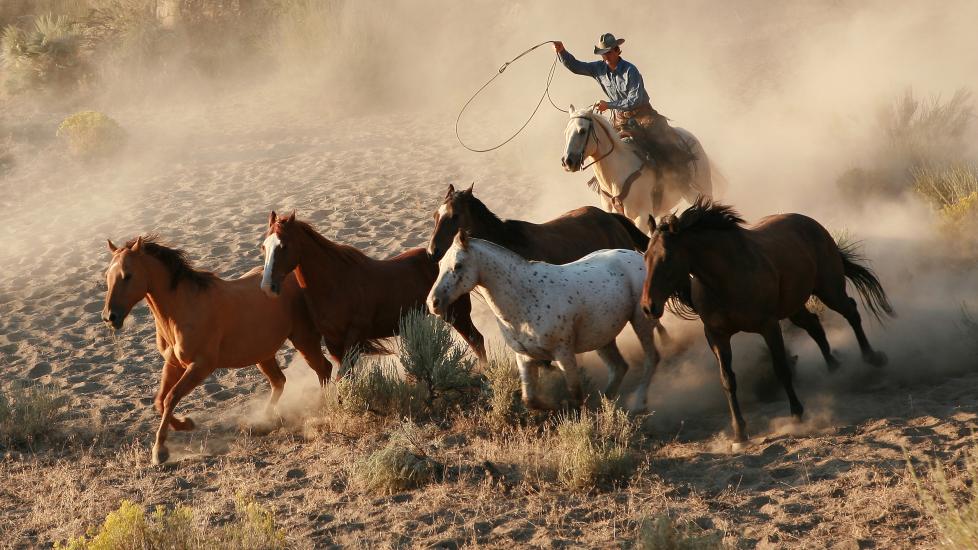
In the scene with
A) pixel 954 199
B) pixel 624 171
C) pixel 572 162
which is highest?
pixel 624 171

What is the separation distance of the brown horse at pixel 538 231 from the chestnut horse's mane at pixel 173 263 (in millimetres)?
1838

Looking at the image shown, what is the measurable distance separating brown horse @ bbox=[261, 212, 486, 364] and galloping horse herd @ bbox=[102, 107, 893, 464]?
0.5 inches

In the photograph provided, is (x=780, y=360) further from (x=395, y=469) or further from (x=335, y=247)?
(x=335, y=247)

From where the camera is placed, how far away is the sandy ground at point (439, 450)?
18.2 feet

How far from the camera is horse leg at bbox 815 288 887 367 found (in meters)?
7.52

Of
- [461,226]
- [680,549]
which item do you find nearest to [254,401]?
[461,226]

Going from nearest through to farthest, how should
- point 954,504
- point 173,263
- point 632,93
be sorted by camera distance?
point 954,504 < point 173,263 < point 632,93

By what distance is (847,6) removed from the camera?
20.4 meters

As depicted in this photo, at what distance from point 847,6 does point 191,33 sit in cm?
1450

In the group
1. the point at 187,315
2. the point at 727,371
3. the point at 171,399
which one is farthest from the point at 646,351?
the point at 171,399

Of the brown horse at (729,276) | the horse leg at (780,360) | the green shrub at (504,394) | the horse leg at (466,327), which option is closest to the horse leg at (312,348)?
the horse leg at (466,327)

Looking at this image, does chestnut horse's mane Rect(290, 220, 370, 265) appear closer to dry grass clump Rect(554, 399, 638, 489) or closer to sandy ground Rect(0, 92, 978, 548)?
sandy ground Rect(0, 92, 978, 548)

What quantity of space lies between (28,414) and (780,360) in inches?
240

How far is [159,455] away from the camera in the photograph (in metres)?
7.34
